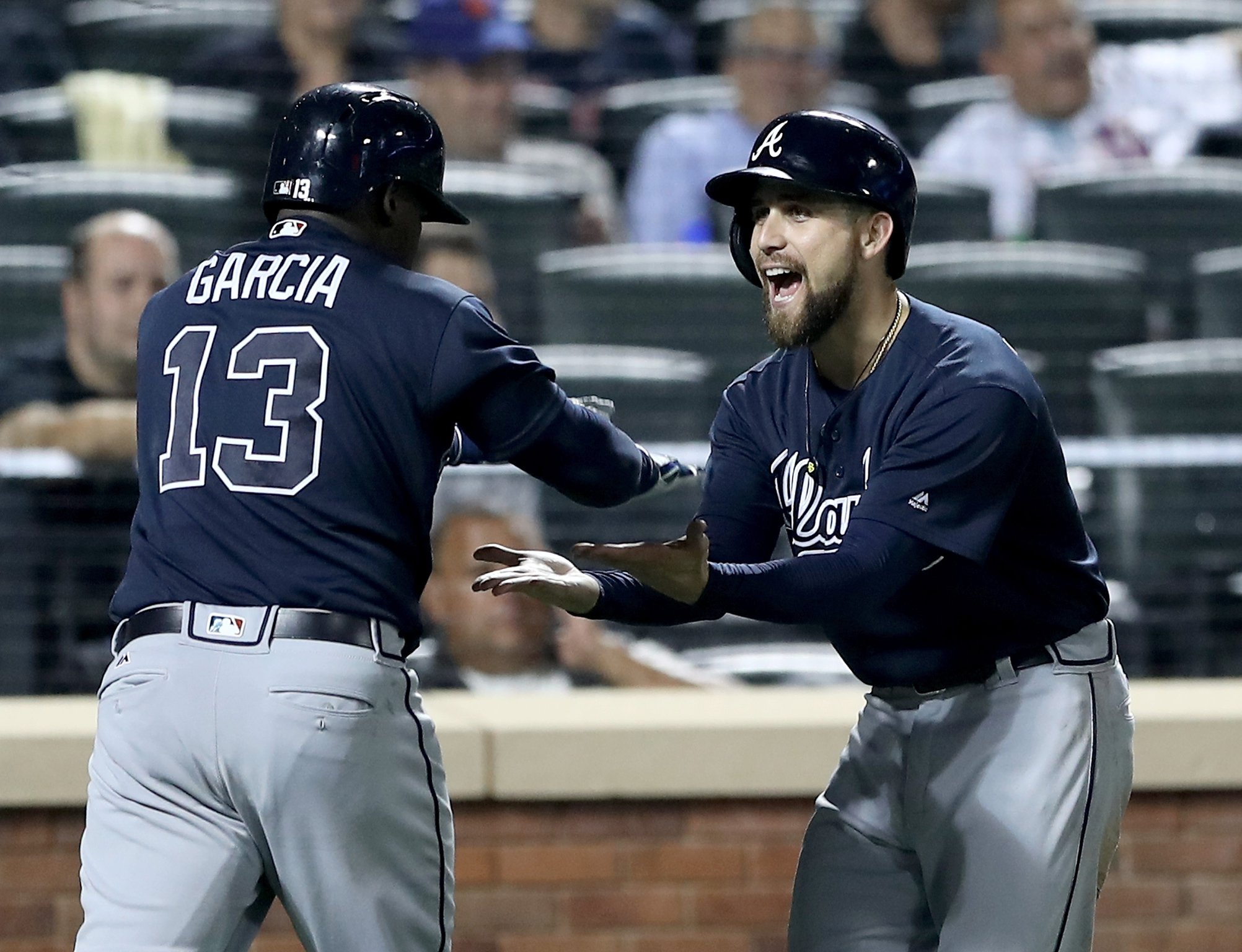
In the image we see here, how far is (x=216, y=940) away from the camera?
2.37 metres

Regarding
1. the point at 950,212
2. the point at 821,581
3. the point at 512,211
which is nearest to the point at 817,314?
the point at 821,581

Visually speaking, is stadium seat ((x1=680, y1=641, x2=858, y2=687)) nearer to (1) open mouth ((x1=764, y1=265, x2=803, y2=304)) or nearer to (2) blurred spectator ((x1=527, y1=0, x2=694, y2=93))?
(1) open mouth ((x1=764, y1=265, x2=803, y2=304))

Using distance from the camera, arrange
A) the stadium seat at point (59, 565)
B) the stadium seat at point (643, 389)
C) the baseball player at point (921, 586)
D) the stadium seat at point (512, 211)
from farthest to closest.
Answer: the stadium seat at point (512, 211), the stadium seat at point (643, 389), the stadium seat at point (59, 565), the baseball player at point (921, 586)

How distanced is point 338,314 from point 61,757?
1.45 m

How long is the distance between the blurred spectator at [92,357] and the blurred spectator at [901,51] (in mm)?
2646

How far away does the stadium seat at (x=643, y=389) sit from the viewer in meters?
4.92

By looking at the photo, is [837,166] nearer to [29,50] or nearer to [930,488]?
[930,488]

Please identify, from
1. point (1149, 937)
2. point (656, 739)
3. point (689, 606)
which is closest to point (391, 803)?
point (689, 606)

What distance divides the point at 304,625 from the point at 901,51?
15.0 feet

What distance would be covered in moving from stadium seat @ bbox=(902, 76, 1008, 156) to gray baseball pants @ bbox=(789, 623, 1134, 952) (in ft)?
13.1

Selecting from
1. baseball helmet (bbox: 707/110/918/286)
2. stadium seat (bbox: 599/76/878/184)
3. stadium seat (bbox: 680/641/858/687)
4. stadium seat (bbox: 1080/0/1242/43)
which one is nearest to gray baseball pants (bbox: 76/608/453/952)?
baseball helmet (bbox: 707/110/918/286)

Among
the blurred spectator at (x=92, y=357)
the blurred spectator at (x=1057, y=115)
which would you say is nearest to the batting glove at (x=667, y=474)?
the blurred spectator at (x=92, y=357)

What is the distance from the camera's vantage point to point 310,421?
7.83ft

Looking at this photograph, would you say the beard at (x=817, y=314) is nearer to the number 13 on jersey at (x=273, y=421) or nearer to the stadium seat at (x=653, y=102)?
the number 13 on jersey at (x=273, y=421)
